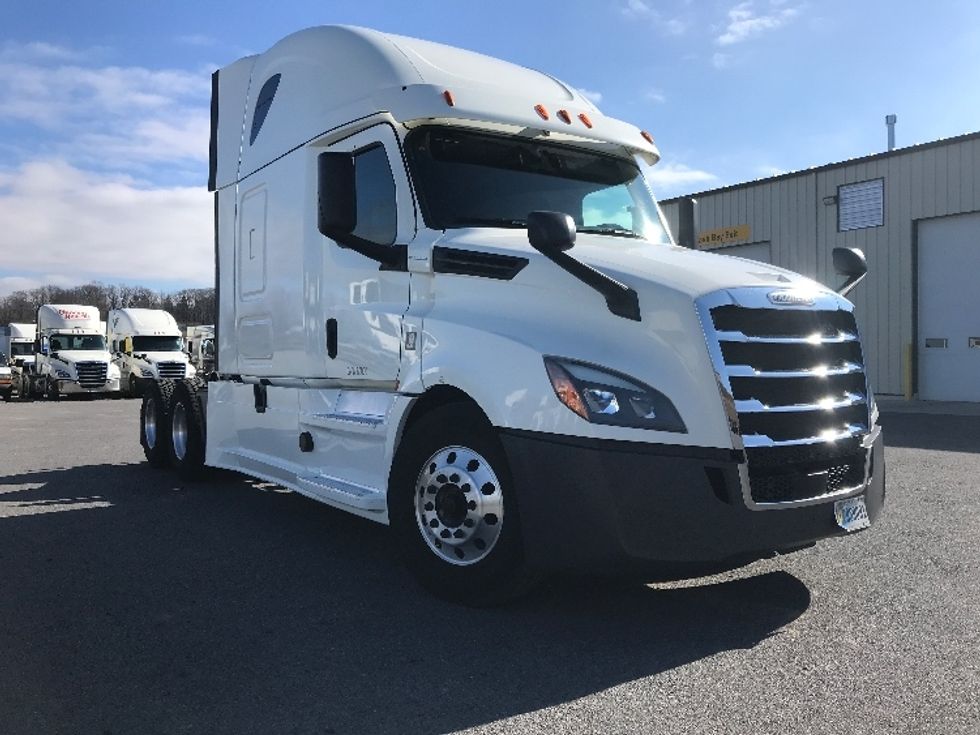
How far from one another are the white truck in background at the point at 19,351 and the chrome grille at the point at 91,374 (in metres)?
3.82

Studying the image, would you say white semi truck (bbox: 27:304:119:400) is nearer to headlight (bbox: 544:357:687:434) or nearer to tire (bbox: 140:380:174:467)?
tire (bbox: 140:380:174:467)

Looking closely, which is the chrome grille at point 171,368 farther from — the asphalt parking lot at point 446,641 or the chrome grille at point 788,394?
the chrome grille at point 788,394

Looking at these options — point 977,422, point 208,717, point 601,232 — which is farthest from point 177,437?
point 977,422

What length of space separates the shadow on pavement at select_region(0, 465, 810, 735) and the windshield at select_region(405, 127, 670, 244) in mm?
2124

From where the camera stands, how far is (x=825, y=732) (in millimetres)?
3002

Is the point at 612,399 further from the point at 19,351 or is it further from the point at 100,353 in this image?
the point at 19,351

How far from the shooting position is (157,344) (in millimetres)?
30016

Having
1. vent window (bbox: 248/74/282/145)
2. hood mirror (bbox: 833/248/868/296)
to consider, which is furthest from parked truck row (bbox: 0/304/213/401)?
hood mirror (bbox: 833/248/868/296)

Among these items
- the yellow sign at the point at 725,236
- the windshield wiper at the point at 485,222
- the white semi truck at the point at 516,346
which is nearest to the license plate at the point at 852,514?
the white semi truck at the point at 516,346

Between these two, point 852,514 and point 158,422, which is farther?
point 158,422

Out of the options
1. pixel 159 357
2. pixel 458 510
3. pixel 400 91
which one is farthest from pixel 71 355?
pixel 458 510

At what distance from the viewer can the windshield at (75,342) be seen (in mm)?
31125

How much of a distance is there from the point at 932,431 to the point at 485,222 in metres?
11.2

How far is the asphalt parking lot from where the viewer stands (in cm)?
317
